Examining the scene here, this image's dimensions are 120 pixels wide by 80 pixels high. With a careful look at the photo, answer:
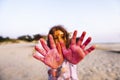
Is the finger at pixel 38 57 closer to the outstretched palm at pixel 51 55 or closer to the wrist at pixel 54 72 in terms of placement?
the outstretched palm at pixel 51 55

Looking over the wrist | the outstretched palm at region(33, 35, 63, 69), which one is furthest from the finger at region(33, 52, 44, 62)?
the wrist

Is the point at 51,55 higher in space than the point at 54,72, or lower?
higher

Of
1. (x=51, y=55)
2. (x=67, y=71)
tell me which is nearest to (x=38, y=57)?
(x=51, y=55)

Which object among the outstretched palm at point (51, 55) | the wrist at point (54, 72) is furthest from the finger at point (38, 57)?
the wrist at point (54, 72)

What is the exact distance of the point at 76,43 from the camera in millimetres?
1781

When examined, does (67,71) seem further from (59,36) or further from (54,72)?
(59,36)

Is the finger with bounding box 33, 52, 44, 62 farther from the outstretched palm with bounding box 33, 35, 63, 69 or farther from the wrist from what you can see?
the wrist

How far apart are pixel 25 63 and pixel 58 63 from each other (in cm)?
272

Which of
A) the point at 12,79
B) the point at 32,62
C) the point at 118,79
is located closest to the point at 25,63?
the point at 32,62

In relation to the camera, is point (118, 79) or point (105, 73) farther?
point (105, 73)

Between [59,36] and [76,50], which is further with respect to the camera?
[59,36]

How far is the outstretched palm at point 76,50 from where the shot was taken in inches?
68.6

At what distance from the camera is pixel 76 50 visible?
174cm

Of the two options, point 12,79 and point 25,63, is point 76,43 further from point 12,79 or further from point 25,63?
point 25,63
